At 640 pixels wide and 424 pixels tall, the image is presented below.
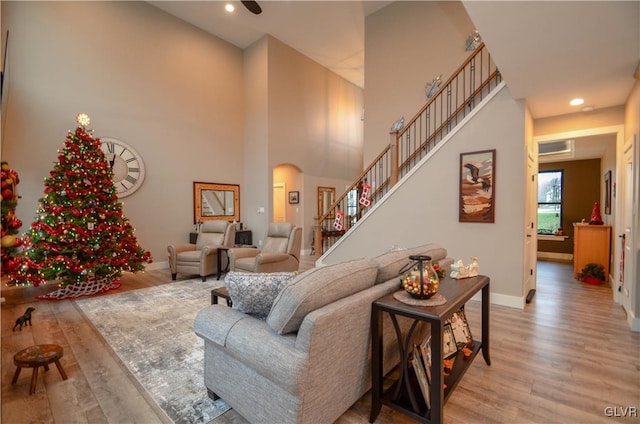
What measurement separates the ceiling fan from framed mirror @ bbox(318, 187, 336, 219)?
4.44m

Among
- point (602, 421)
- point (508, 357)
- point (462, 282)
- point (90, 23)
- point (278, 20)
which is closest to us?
point (602, 421)

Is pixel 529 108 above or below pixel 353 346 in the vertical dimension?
above

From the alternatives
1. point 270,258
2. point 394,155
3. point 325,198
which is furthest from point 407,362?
point 325,198

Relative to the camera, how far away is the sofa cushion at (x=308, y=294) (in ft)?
4.86

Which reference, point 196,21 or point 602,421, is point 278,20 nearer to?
point 196,21

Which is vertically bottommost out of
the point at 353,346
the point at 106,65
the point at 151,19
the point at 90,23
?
the point at 353,346

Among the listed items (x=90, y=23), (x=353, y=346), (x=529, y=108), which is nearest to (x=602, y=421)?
(x=353, y=346)

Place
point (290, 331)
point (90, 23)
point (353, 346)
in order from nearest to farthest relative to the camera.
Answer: point (290, 331) → point (353, 346) → point (90, 23)

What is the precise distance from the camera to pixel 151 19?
6.08 meters

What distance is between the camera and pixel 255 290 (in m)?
1.73

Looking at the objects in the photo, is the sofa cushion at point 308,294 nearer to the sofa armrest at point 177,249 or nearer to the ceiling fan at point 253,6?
the sofa armrest at point 177,249

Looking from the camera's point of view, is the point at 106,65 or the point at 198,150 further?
the point at 198,150

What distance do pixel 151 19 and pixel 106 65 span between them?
4.72 feet

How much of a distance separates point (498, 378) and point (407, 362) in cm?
96
